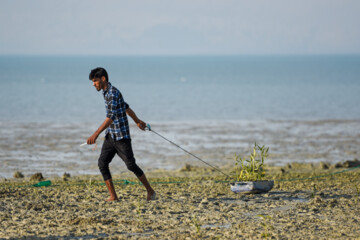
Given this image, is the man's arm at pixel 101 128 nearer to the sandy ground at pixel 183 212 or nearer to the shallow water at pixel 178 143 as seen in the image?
the sandy ground at pixel 183 212

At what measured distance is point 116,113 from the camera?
297 inches

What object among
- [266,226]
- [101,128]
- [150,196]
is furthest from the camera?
[150,196]

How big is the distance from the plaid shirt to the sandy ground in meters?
0.94

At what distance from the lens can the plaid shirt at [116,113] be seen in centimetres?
753

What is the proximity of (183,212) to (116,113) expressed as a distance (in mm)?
1488

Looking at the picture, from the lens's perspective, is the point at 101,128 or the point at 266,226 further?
the point at 101,128

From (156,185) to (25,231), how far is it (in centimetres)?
363

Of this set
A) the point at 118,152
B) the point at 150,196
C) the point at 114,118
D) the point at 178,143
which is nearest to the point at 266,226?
the point at 150,196

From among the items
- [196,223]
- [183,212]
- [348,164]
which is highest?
[196,223]

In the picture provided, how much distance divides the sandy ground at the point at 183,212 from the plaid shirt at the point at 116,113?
94cm

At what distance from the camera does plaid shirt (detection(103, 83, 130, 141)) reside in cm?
753

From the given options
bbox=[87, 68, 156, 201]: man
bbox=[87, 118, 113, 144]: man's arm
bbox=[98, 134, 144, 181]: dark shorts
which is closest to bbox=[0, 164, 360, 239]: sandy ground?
bbox=[98, 134, 144, 181]: dark shorts

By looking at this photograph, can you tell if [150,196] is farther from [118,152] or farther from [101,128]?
[101,128]

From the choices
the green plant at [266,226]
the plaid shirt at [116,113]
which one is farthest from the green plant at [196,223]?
the plaid shirt at [116,113]
